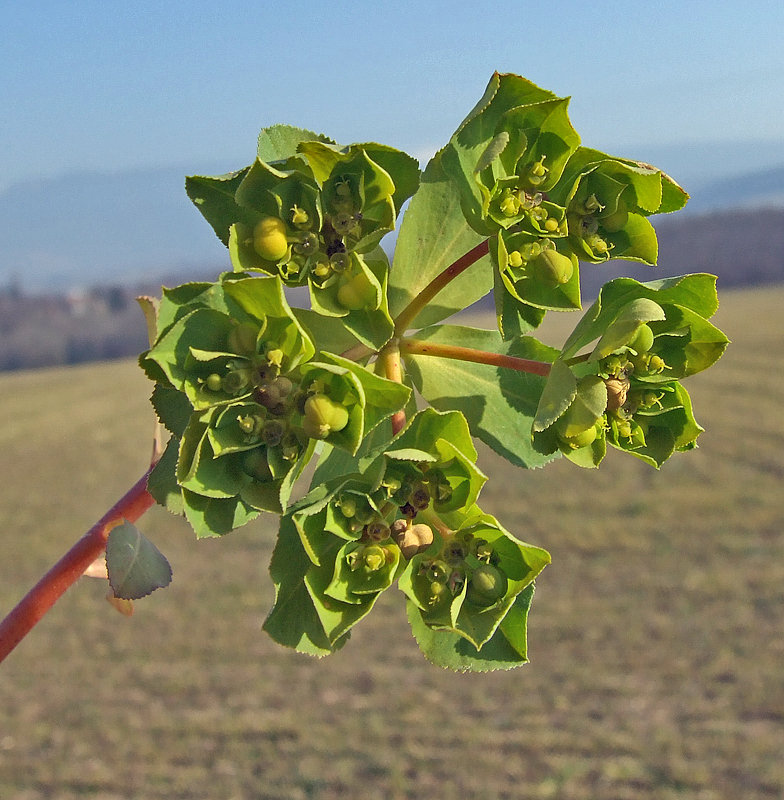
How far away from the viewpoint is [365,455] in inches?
32.6

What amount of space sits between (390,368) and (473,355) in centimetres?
10

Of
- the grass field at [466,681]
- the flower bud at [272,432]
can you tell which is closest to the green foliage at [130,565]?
the flower bud at [272,432]

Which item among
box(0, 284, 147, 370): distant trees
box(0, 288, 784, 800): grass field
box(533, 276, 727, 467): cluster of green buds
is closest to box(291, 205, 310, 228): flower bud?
box(533, 276, 727, 467): cluster of green buds

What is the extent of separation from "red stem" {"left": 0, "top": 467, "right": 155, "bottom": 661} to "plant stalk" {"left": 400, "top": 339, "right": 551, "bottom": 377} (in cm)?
36

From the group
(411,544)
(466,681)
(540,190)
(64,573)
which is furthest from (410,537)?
(466,681)

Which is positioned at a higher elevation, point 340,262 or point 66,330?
point 340,262

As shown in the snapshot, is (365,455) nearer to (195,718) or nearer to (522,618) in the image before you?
(522,618)

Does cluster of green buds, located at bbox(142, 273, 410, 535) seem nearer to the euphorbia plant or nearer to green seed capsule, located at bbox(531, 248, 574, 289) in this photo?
the euphorbia plant

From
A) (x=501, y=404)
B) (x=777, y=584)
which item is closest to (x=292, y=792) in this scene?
(x=777, y=584)

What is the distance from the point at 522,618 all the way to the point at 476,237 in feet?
1.51

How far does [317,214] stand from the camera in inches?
33.4

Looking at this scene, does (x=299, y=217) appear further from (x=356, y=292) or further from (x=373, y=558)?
(x=373, y=558)

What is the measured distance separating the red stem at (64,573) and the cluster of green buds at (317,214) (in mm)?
353

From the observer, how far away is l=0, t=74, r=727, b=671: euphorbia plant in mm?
778
